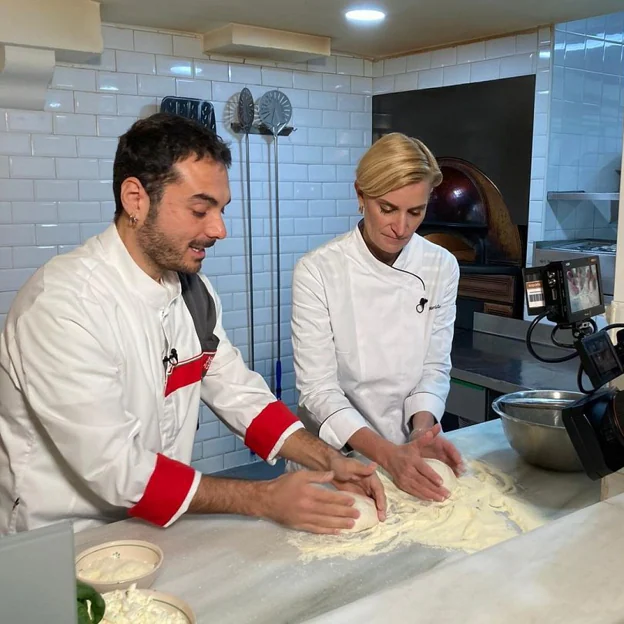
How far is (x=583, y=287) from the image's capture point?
4.32ft

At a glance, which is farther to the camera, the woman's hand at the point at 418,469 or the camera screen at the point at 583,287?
the woman's hand at the point at 418,469

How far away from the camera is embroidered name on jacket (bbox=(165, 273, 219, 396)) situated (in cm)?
164

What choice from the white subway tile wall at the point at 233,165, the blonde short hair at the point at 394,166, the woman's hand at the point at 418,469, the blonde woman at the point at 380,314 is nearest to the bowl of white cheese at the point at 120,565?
the woman's hand at the point at 418,469

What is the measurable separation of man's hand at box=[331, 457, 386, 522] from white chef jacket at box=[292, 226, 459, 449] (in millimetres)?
414

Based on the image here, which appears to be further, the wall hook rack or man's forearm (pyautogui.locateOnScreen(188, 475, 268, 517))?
the wall hook rack

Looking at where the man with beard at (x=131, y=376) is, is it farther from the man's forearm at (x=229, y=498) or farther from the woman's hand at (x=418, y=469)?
the woman's hand at (x=418, y=469)

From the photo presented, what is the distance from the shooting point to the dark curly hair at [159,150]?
1451 mm

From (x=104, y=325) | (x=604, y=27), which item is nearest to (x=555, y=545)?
(x=104, y=325)

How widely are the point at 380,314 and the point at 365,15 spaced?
150 cm

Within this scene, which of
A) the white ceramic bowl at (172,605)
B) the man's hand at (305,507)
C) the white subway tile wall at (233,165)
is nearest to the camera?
the white ceramic bowl at (172,605)

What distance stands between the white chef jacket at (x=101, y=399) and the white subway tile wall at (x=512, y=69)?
1985 millimetres

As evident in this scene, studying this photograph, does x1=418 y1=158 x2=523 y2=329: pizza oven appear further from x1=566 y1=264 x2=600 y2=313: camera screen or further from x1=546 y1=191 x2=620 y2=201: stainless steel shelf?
x1=566 y1=264 x2=600 y2=313: camera screen

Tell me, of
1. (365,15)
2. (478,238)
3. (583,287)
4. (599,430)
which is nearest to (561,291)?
(583,287)

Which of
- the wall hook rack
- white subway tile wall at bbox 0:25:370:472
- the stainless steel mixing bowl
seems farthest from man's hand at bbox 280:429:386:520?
the wall hook rack
